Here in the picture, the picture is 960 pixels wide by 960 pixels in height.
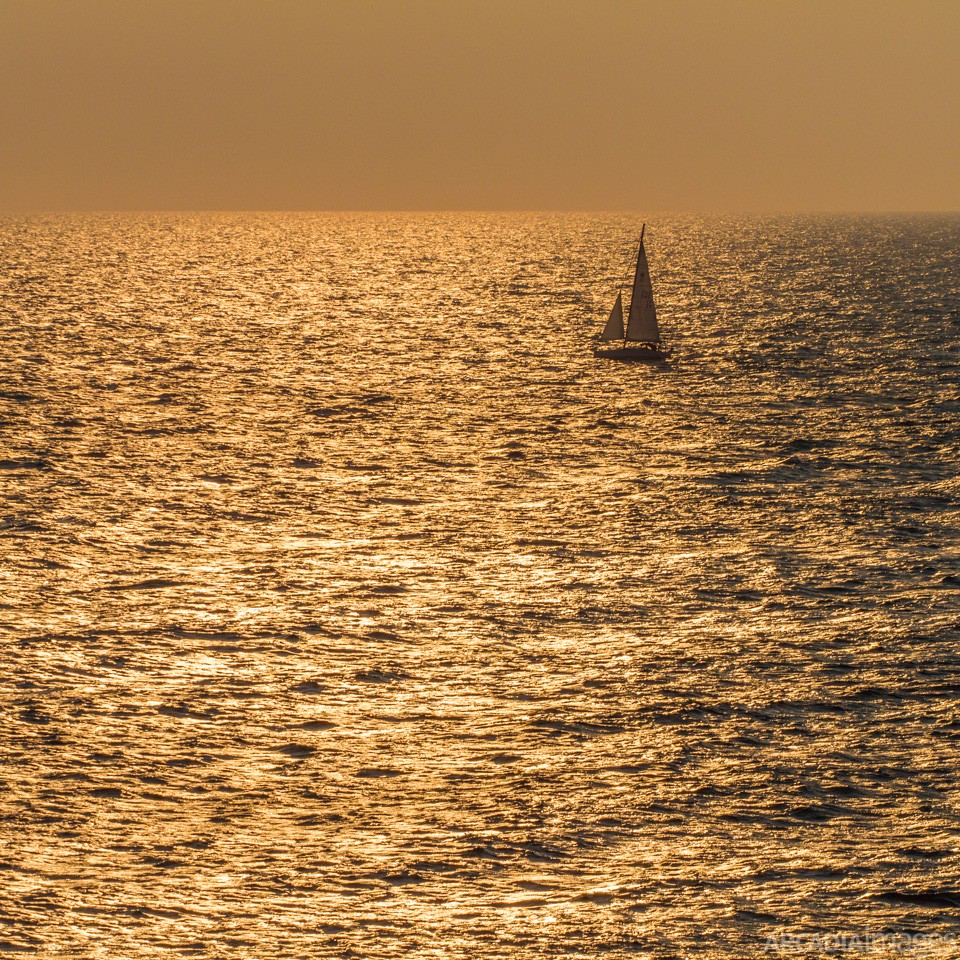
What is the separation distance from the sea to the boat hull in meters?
29.3

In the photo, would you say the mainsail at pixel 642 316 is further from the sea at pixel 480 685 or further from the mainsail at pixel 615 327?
the sea at pixel 480 685

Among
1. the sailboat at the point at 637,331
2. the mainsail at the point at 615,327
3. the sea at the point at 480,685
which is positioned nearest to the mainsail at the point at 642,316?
the sailboat at the point at 637,331

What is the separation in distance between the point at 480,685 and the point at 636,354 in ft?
267

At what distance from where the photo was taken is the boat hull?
391 ft

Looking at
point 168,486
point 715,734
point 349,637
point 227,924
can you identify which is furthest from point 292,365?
point 227,924

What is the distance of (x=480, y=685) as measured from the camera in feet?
135

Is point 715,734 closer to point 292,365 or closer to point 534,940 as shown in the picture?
point 534,940

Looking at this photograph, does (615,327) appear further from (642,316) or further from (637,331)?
(642,316)

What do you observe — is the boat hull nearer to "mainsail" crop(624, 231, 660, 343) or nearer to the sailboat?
the sailboat

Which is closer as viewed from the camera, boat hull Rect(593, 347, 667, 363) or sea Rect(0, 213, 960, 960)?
sea Rect(0, 213, 960, 960)

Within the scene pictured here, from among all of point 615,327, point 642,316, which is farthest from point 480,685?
point 615,327

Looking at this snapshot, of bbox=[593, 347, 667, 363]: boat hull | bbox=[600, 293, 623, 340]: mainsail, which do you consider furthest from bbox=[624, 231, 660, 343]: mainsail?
bbox=[600, 293, 623, 340]: mainsail

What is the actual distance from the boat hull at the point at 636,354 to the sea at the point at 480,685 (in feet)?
96.2

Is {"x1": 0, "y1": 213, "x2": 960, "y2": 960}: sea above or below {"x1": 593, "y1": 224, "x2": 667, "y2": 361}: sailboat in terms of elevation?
below
